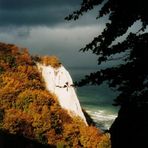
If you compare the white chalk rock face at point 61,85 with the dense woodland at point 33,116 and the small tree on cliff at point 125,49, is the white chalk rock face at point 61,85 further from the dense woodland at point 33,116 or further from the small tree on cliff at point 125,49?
the small tree on cliff at point 125,49

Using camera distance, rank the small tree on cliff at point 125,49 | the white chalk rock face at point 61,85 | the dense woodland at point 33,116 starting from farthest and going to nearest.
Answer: the white chalk rock face at point 61,85 → the dense woodland at point 33,116 → the small tree on cliff at point 125,49

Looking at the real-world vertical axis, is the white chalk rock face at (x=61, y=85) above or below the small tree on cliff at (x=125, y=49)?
above

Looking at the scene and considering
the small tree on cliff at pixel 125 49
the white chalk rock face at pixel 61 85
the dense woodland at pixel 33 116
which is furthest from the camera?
the white chalk rock face at pixel 61 85

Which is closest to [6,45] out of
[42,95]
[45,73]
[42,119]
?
[45,73]

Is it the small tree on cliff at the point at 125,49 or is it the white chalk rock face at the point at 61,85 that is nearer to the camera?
the small tree on cliff at the point at 125,49

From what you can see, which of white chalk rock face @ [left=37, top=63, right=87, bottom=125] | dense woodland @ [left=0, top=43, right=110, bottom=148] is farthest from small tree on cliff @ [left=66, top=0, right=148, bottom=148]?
white chalk rock face @ [left=37, top=63, right=87, bottom=125]

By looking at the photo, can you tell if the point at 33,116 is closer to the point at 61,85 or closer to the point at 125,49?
the point at 61,85

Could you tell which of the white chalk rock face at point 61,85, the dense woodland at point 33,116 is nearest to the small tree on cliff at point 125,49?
the dense woodland at point 33,116

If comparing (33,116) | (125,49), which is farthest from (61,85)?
(125,49)

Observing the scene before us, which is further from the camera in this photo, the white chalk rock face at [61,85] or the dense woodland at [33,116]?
the white chalk rock face at [61,85]
